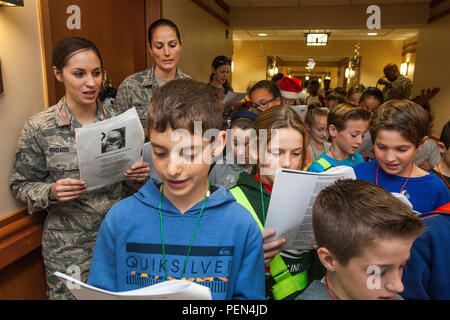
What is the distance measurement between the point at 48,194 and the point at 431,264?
142 cm

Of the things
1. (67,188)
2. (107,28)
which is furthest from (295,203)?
(107,28)

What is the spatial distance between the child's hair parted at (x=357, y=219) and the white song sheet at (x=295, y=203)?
8cm

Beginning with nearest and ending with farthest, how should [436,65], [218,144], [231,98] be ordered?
[218,144], [231,98], [436,65]

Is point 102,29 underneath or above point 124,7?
underneath

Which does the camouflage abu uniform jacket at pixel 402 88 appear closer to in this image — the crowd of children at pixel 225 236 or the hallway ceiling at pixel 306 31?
the hallway ceiling at pixel 306 31

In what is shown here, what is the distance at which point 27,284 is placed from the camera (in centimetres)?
154

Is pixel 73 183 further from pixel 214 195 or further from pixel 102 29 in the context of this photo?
pixel 102 29

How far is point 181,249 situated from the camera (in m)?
0.85

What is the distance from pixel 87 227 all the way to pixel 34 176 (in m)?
0.32

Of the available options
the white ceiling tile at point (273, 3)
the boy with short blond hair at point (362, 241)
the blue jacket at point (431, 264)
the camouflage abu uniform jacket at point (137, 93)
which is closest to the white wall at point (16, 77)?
the camouflage abu uniform jacket at point (137, 93)

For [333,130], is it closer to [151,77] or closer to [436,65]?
[151,77]

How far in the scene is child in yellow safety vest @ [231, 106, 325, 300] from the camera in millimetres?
1066
